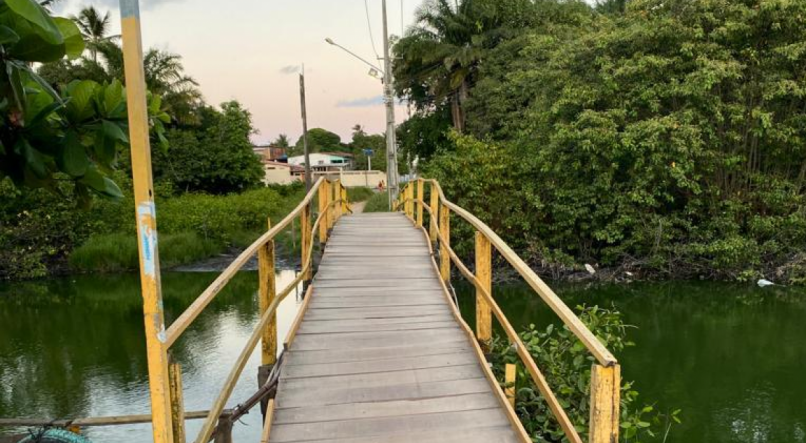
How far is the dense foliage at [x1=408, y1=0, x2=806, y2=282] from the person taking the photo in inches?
460

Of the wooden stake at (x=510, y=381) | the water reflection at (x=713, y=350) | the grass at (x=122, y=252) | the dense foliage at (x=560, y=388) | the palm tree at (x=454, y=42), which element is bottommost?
the water reflection at (x=713, y=350)

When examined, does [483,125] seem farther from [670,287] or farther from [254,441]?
[254,441]

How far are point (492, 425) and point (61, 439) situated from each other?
364 cm

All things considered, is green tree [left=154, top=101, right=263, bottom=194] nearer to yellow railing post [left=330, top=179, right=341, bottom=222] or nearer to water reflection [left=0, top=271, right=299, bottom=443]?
water reflection [left=0, top=271, right=299, bottom=443]

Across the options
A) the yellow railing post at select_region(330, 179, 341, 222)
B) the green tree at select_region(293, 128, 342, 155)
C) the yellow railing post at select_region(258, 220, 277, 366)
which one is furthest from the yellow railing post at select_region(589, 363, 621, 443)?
the green tree at select_region(293, 128, 342, 155)

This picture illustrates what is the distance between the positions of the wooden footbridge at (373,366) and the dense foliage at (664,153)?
898 centimetres

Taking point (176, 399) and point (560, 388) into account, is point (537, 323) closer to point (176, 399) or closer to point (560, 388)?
point (560, 388)

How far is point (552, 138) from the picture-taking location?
13.0 m

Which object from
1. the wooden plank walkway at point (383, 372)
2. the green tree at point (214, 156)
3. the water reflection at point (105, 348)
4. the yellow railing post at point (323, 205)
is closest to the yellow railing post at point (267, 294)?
→ the wooden plank walkway at point (383, 372)

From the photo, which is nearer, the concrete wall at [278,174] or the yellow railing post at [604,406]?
the yellow railing post at [604,406]

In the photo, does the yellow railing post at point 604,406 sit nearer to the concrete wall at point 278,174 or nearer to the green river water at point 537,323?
the green river water at point 537,323

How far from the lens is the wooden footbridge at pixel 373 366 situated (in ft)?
5.94

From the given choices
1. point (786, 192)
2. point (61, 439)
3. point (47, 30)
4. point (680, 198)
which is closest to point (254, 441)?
point (61, 439)

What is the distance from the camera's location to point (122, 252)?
18.5 m
